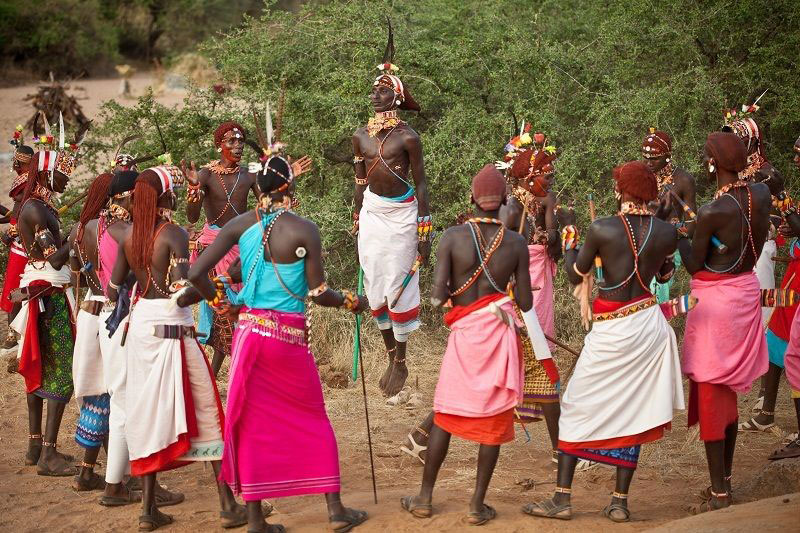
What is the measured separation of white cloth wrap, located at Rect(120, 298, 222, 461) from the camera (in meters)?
5.83

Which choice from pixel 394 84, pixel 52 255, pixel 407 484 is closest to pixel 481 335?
pixel 407 484

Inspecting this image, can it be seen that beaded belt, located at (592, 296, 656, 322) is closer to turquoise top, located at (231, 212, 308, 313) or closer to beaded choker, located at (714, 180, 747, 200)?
beaded choker, located at (714, 180, 747, 200)

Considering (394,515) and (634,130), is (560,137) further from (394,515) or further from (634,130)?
(394,515)

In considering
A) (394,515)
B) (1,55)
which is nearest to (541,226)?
(394,515)

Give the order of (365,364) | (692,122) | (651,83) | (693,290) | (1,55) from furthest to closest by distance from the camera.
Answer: (1,55) → (651,83) → (692,122) → (365,364) → (693,290)

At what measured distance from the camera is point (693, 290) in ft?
20.8

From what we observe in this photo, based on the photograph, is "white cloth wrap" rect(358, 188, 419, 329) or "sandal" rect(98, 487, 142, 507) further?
"white cloth wrap" rect(358, 188, 419, 329)

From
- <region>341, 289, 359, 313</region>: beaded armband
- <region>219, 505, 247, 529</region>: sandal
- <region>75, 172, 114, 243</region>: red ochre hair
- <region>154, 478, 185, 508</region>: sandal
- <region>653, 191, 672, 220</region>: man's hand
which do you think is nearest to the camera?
<region>341, 289, 359, 313</region>: beaded armband

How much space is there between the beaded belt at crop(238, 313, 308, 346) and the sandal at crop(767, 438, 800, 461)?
3.50 m

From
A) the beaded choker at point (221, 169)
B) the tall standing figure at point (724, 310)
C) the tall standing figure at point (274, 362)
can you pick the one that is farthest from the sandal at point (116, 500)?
the tall standing figure at point (724, 310)

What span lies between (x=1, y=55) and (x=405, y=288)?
22.4 meters

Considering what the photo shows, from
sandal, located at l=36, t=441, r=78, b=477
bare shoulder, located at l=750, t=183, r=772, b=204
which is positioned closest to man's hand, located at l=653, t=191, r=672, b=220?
bare shoulder, located at l=750, t=183, r=772, b=204

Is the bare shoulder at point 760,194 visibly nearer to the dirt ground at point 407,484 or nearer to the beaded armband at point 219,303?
the dirt ground at point 407,484

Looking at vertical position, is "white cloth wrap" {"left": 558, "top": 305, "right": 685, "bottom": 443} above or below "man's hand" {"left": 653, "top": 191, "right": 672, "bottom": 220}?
below
